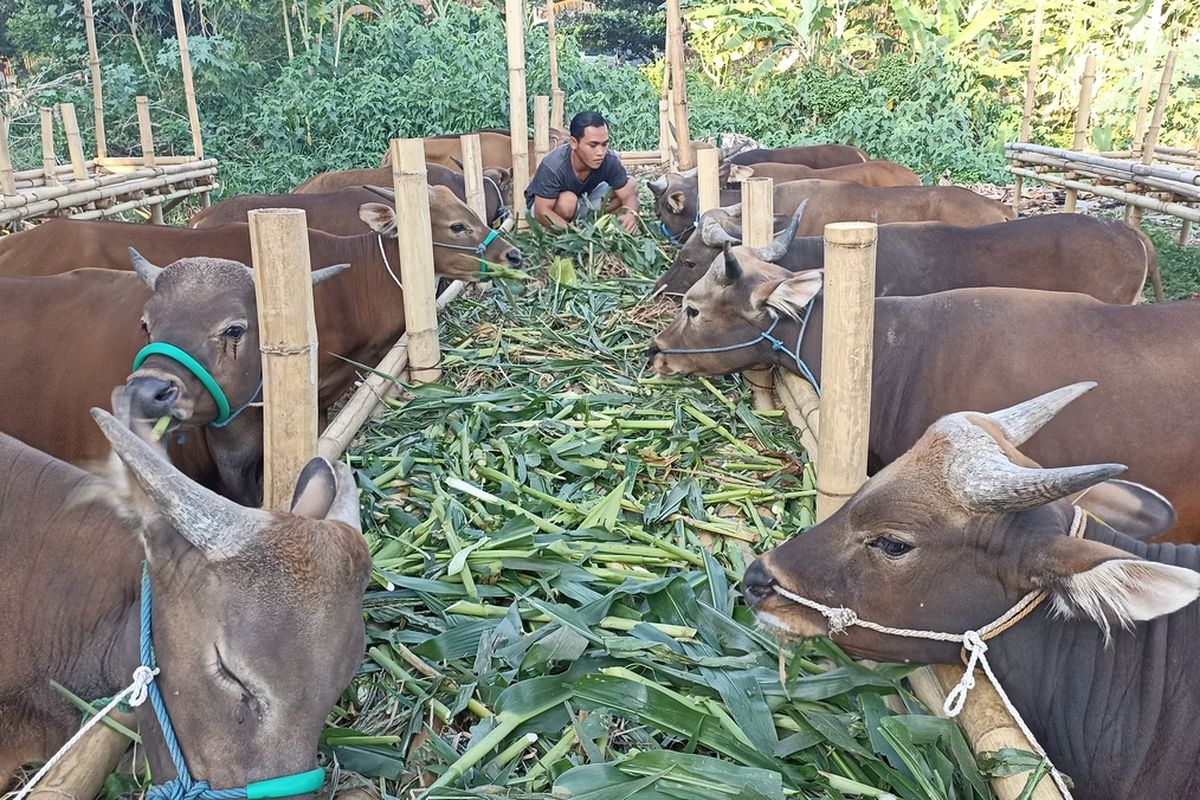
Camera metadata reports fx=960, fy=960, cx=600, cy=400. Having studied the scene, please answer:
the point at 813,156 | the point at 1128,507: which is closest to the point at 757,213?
the point at 1128,507

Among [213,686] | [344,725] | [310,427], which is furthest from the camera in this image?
[310,427]

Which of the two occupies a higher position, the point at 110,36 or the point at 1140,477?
the point at 110,36

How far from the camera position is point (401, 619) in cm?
353

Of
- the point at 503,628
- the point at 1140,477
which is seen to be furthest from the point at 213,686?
the point at 1140,477

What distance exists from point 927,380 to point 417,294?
9.52ft

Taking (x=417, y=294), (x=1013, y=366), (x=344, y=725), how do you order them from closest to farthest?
(x=344, y=725), (x=1013, y=366), (x=417, y=294)

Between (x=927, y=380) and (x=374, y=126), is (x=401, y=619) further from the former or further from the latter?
(x=374, y=126)

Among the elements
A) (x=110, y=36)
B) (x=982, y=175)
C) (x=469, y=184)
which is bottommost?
(x=982, y=175)

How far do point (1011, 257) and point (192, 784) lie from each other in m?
6.03

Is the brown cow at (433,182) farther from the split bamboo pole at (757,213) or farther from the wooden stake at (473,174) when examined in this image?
the split bamboo pole at (757,213)

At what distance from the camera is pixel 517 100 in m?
9.27

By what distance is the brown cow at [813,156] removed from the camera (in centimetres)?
1343

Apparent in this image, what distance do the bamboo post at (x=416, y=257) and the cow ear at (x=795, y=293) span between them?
2009 millimetres

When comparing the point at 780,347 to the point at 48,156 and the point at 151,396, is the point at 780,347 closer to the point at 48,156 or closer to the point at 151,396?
the point at 151,396
